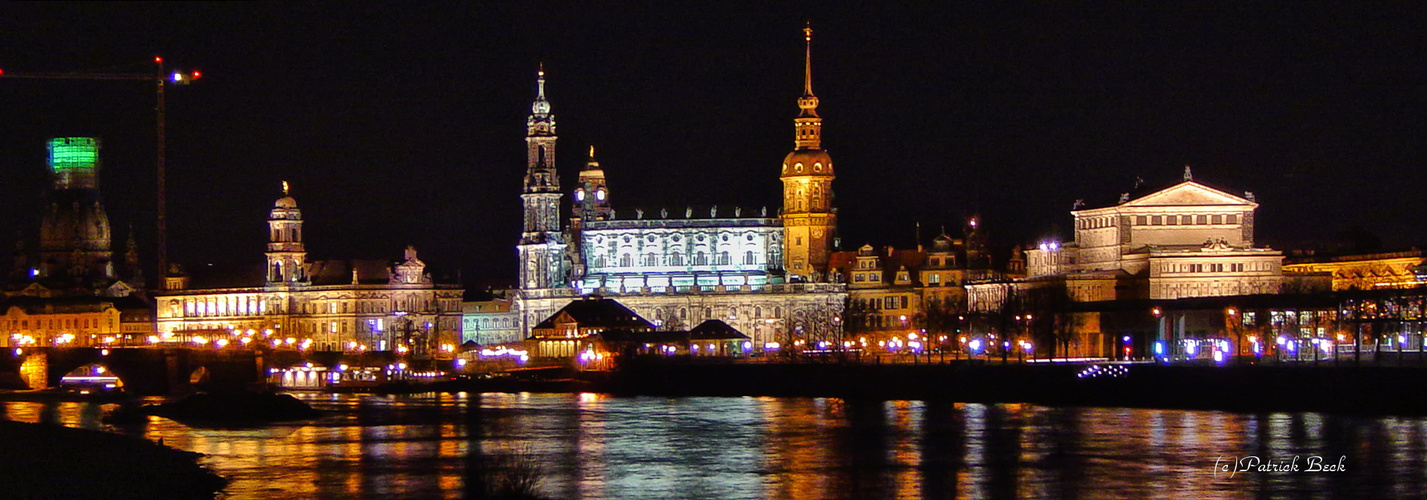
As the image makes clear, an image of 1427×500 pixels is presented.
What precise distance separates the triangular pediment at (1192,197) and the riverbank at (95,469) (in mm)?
79533

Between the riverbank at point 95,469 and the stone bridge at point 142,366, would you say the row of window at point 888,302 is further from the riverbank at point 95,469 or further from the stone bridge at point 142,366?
the riverbank at point 95,469

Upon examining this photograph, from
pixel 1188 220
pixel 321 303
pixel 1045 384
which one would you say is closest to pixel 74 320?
pixel 321 303

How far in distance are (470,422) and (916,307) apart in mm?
75761

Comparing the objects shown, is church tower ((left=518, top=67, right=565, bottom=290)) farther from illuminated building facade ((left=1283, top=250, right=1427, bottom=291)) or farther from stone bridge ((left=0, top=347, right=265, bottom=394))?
illuminated building facade ((left=1283, top=250, right=1427, bottom=291))

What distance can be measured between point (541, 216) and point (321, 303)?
19662mm

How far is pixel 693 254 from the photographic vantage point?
181875mm

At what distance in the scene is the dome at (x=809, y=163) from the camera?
178750 mm

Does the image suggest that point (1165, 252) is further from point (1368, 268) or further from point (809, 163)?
point (809, 163)

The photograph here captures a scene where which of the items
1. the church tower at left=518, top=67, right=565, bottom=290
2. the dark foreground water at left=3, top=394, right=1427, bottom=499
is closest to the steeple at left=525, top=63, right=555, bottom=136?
the church tower at left=518, top=67, right=565, bottom=290

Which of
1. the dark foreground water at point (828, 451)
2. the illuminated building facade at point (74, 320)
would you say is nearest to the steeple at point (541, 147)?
the illuminated building facade at point (74, 320)

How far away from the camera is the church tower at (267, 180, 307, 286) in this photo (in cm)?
18575

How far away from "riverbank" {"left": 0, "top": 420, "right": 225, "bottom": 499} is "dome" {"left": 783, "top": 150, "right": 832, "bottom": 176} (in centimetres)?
10229

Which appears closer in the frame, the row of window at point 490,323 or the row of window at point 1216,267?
the row of window at point 1216,267

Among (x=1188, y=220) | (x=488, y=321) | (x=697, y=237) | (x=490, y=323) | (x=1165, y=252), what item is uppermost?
(x=697, y=237)
